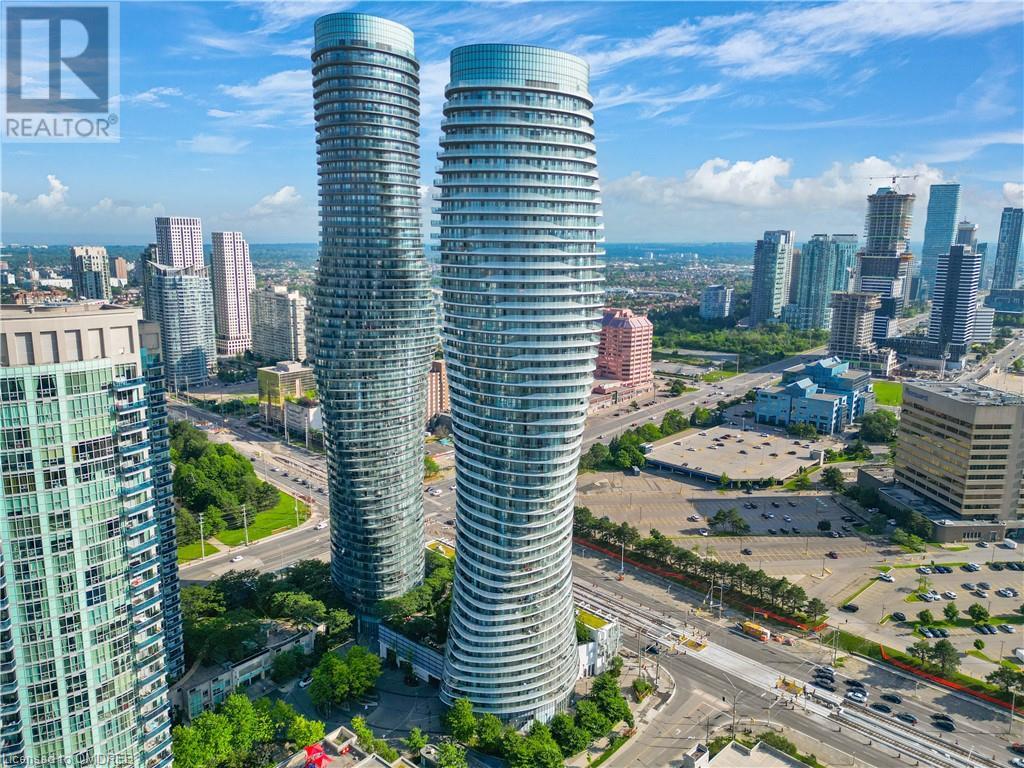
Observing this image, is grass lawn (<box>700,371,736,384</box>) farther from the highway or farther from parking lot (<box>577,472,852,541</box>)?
the highway

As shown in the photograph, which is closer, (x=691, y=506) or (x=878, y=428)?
(x=691, y=506)

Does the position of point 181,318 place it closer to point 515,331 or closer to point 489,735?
point 515,331

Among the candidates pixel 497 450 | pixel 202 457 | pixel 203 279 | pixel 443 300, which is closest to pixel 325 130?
pixel 443 300

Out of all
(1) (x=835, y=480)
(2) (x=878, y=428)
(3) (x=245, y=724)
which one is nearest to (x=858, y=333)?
(2) (x=878, y=428)

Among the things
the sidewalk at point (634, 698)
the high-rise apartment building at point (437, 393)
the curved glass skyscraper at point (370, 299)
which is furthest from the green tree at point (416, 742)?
the high-rise apartment building at point (437, 393)

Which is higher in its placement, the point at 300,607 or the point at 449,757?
the point at 300,607

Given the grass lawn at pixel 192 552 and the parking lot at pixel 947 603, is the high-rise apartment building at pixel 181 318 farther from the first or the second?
the parking lot at pixel 947 603
